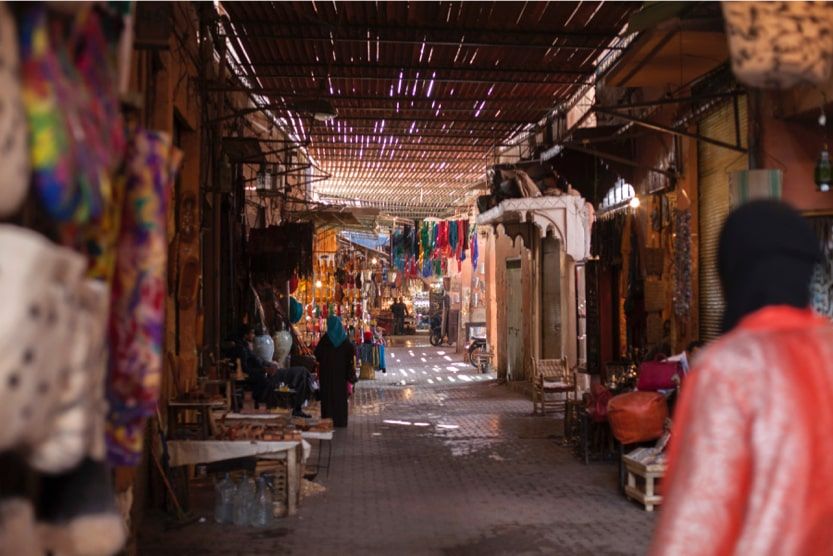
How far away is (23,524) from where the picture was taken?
176 cm

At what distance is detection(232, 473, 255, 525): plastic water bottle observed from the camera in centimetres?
731

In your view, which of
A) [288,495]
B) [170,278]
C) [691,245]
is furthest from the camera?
[691,245]

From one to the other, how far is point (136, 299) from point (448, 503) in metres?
6.16

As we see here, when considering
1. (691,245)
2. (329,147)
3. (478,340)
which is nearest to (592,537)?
(691,245)

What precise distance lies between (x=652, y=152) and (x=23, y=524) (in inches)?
417

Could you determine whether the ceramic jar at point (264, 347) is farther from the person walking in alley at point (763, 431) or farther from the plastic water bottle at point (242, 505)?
the person walking in alley at point (763, 431)

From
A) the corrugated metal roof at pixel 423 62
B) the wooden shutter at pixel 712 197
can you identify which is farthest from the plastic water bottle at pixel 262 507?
the wooden shutter at pixel 712 197

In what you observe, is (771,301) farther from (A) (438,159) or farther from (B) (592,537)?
(A) (438,159)

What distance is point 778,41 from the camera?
3734mm

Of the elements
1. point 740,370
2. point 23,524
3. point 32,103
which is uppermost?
point 32,103

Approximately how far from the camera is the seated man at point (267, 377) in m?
11.8

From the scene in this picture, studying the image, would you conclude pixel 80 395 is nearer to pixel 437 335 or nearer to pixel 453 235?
pixel 453 235

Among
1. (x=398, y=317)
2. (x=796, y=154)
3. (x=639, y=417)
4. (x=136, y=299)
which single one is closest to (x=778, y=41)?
(x=136, y=299)

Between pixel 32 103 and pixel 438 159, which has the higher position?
pixel 438 159
